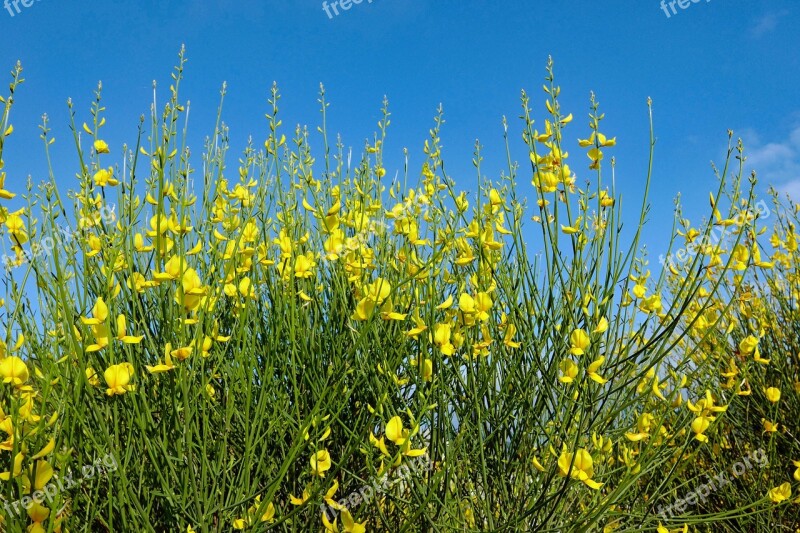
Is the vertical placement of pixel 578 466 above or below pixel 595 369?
below

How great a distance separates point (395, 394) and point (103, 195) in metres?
1.23

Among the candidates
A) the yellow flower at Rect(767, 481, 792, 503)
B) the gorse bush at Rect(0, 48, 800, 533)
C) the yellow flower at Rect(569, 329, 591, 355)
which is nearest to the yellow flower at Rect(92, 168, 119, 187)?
the gorse bush at Rect(0, 48, 800, 533)

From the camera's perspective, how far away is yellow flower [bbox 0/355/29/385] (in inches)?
64.3

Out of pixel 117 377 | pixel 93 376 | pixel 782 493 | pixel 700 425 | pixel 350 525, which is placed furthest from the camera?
pixel 782 493

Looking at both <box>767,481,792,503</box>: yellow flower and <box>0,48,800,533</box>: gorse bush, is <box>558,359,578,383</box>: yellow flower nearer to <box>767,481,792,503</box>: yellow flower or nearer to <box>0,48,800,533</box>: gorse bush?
<box>0,48,800,533</box>: gorse bush

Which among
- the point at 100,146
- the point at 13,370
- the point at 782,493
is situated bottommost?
the point at 782,493

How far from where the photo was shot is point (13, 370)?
1.65 m

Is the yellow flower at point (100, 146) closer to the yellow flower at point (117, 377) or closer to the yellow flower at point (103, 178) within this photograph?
the yellow flower at point (103, 178)

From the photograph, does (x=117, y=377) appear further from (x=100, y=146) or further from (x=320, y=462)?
(x=100, y=146)

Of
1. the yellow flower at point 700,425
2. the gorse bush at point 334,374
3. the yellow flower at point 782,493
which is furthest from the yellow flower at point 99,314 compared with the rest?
the yellow flower at point 782,493

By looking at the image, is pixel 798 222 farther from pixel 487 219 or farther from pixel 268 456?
pixel 268 456

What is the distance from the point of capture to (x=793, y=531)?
344 cm

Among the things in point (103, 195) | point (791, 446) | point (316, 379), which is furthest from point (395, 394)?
point (791, 446)

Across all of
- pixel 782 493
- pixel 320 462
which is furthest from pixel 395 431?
pixel 782 493
